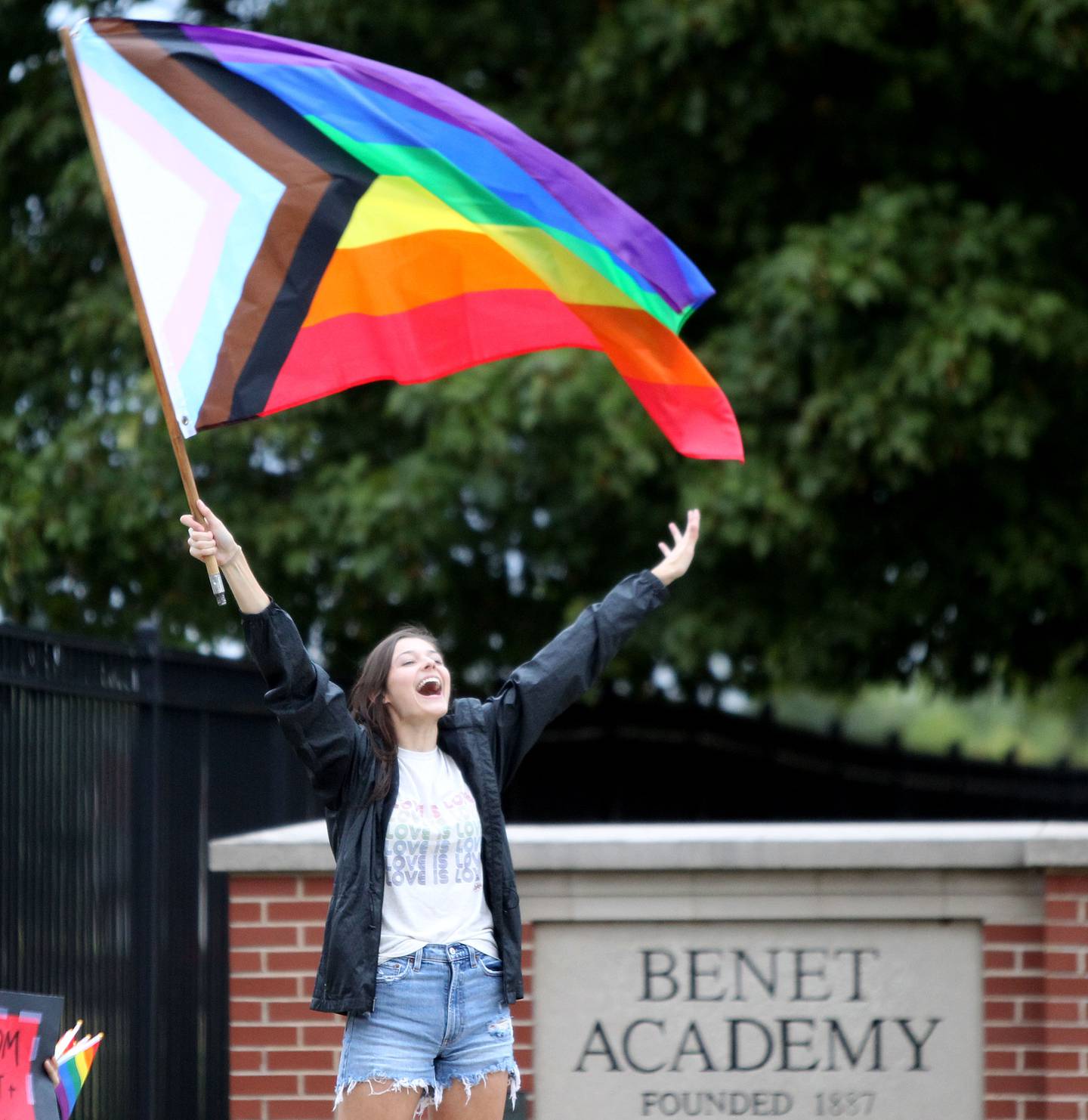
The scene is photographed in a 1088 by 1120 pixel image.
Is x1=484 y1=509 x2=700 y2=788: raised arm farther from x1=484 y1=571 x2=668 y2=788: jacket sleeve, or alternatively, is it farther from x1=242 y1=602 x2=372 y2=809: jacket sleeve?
x1=242 y1=602 x2=372 y2=809: jacket sleeve

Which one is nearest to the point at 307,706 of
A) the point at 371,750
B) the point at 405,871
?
the point at 371,750

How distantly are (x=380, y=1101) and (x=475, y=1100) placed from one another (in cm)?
23

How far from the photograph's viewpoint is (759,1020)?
5.29 meters

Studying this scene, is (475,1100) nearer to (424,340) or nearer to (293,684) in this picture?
(293,684)

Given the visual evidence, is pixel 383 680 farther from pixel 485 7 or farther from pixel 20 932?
pixel 485 7

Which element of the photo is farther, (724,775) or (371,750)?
(724,775)

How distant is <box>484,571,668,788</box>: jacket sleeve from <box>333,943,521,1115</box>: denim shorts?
1.67 feet

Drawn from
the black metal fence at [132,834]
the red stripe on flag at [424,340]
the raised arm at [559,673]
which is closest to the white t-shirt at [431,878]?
the raised arm at [559,673]

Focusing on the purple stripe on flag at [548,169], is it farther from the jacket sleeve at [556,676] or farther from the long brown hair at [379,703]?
the long brown hair at [379,703]

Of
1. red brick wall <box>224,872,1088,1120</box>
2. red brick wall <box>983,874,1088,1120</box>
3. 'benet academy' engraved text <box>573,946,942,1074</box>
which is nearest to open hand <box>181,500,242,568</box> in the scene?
red brick wall <box>224,872,1088,1120</box>

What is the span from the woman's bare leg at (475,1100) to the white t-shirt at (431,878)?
288 millimetres

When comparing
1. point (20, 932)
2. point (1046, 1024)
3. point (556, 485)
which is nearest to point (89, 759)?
point (20, 932)

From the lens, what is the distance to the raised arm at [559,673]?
4141mm

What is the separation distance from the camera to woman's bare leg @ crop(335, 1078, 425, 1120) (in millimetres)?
3785
